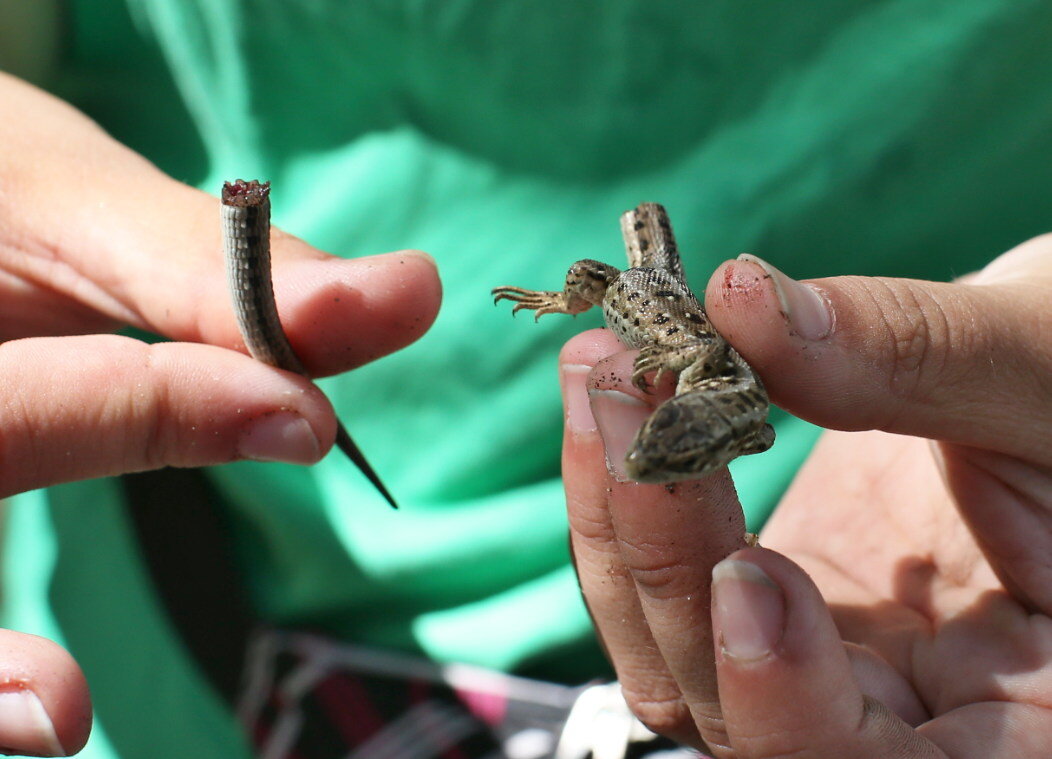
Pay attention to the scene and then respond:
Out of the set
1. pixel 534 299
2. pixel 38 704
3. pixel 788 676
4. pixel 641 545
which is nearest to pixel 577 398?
pixel 641 545

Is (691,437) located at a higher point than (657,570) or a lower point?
higher

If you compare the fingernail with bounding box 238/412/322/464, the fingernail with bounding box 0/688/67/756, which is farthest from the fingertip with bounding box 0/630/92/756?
the fingernail with bounding box 238/412/322/464

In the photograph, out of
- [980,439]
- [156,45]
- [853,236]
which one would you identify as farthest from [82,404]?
[853,236]

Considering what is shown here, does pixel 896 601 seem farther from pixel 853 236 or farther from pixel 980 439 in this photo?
pixel 853 236

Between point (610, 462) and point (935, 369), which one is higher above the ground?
point (935, 369)

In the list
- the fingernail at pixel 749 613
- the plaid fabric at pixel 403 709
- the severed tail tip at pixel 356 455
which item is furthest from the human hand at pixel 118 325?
the plaid fabric at pixel 403 709

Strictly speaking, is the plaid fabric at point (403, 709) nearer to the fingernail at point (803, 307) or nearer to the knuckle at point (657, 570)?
the knuckle at point (657, 570)

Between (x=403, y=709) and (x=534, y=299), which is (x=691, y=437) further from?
(x=403, y=709)
